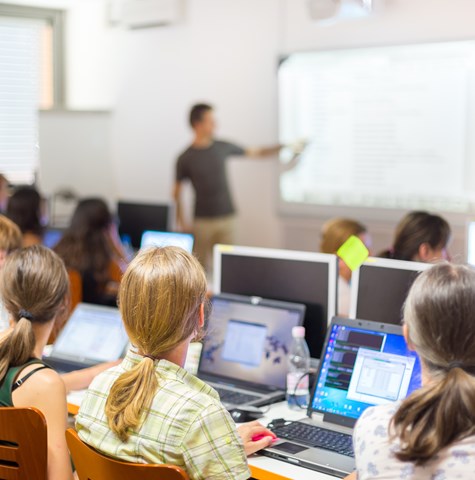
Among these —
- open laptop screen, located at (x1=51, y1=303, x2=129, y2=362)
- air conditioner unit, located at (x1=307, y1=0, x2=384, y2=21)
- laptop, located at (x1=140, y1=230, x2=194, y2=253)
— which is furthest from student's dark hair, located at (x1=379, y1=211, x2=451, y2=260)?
air conditioner unit, located at (x1=307, y1=0, x2=384, y2=21)

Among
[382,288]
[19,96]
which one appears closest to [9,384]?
[382,288]

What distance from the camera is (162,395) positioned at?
69.1 inches

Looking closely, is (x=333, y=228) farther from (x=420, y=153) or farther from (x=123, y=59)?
(x=123, y=59)

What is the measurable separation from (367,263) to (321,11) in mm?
3004

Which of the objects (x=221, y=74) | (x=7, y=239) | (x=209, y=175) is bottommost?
(x=7, y=239)

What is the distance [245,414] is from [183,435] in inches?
30.2

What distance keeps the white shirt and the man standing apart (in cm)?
446

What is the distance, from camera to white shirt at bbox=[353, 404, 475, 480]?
5.04 ft

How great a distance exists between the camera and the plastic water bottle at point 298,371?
258 cm

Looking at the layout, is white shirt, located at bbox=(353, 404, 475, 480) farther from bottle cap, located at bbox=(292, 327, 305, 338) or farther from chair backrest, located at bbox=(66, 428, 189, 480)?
bottle cap, located at bbox=(292, 327, 305, 338)

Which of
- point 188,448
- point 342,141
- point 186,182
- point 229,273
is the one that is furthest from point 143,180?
point 188,448

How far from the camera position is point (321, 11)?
17.2ft

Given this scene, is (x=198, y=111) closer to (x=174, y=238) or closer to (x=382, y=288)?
(x=174, y=238)

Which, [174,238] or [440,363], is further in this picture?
[174,238]
